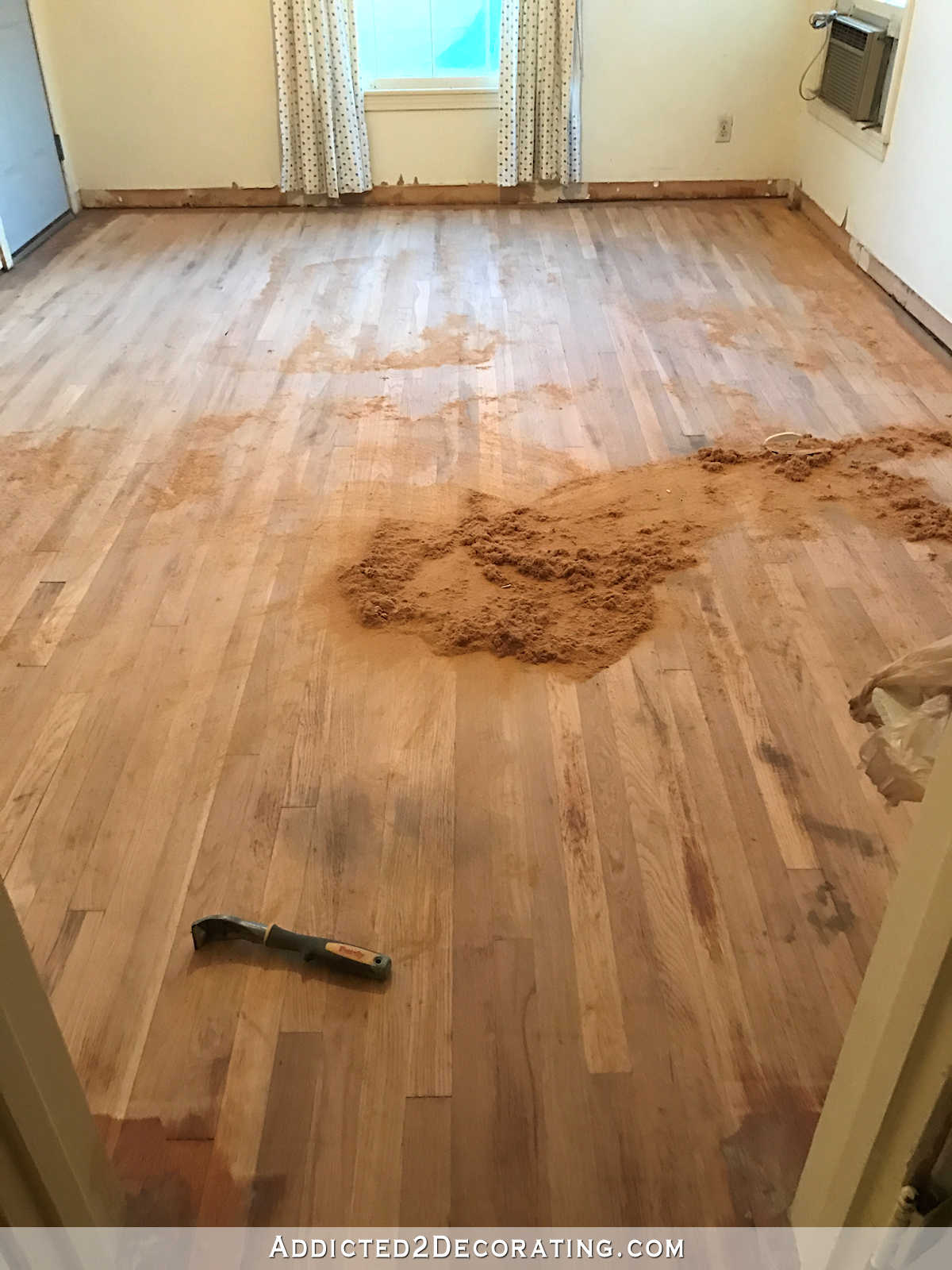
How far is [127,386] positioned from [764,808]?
8.42 ft

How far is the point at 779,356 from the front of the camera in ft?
11.3

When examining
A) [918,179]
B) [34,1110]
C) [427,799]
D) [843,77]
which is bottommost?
[427,799]

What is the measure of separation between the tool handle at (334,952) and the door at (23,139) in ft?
13.0

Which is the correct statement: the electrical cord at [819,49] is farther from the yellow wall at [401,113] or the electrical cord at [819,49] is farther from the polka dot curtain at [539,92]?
the polka dot curtain at [539,92]

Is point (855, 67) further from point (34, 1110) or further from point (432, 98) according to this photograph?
point (34, 1110)

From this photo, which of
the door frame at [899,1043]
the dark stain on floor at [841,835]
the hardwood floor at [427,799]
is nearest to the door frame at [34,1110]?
the hardwood floor at [427,799]

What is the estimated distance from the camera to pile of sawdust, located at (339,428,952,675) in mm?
2197

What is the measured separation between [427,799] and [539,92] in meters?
4.21

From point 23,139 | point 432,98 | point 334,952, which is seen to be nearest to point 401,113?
point 432,98

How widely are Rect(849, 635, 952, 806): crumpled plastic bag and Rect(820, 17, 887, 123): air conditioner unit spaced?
13.1 ft

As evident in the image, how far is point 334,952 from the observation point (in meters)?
1.46

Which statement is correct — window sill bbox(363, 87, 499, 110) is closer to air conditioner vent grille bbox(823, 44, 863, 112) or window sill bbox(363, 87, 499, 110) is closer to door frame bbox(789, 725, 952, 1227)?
air conditioner vent grille bbox(823, 44, 863, 112)

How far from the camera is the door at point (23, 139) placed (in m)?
4.32

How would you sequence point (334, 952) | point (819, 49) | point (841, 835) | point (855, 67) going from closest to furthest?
point (334, 952) < point (841, 835) < point (855, 67) < point (819, 49)
